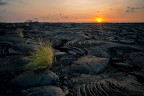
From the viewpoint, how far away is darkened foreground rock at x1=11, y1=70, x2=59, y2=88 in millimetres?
3754

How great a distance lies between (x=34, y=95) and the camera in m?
3.24

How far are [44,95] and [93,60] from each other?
7.74ft

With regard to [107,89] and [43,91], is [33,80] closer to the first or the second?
[43,91]

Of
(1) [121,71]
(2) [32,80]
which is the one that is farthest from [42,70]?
(1) [121,71]

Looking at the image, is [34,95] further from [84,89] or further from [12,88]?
[84,89]

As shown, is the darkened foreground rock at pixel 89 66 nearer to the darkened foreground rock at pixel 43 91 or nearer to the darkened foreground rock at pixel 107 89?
the darkened foreground rock at pixel 107 89

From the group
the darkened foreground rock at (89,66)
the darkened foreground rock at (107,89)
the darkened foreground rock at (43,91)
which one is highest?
the darkened foreground rock at (89,66)

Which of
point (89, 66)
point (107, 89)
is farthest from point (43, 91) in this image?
point (89, 66)

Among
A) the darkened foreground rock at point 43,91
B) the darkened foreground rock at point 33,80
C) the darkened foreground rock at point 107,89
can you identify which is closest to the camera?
the darkened foreground rock at point 43,91

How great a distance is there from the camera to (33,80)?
12.6ft

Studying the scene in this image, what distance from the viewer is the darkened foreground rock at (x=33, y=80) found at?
3754 millimetres

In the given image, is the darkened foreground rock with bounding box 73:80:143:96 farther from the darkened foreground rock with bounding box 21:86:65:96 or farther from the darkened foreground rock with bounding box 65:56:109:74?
the darkened foreground rock with bounding box 65:56:109:74

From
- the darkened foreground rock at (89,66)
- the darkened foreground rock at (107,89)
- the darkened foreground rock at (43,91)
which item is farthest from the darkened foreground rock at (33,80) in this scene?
the darkened foreground rock at (89,66)

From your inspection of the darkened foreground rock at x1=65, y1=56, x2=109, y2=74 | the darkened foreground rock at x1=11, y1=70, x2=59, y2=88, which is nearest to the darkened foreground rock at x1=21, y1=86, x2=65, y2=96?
the darkened foreground rock at x1=11, y1=70, x2=59, y2=88
